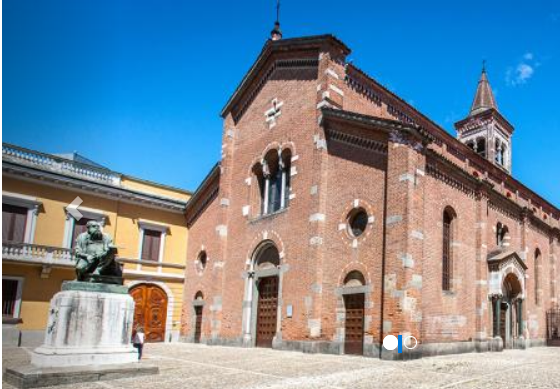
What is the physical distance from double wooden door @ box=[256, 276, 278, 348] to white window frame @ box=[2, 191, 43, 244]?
1052cm

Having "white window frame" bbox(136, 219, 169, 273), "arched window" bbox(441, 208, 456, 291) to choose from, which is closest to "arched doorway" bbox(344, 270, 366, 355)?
"arched window" bbox(441, 208, 456, 291)

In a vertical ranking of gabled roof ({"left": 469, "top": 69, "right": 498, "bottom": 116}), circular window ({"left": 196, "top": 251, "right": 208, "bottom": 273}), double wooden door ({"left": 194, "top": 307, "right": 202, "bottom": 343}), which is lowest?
double wooden door ({"left": 194, "top": 307, "right": 202, "bottom": 343})

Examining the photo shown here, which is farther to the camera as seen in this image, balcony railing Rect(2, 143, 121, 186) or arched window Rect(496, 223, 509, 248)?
arched window Rect(496, 223, 509, 248)

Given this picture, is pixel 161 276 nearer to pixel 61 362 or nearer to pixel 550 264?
pixel 61 362

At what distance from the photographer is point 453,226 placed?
751 inches

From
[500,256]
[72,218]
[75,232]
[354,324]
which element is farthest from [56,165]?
[500,256]

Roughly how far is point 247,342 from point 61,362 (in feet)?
38.0

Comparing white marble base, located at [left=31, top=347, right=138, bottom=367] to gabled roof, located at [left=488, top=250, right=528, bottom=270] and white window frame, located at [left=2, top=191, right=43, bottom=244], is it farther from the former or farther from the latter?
gabled roof, located at [left=488, top=250, right=528, bottom=270]

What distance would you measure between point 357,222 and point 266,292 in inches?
229

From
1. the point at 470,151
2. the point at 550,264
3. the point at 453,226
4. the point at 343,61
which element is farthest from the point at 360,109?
the point at 550,264

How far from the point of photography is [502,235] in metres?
23.3

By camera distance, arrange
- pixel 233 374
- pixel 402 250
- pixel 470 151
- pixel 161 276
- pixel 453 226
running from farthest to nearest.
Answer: pixel 470 151
pixel 161 276
pixel 453 226
pixel 402 250
pixel 233 374

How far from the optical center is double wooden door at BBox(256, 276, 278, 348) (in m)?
20.4

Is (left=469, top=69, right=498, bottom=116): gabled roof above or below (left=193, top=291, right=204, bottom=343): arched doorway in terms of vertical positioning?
above
